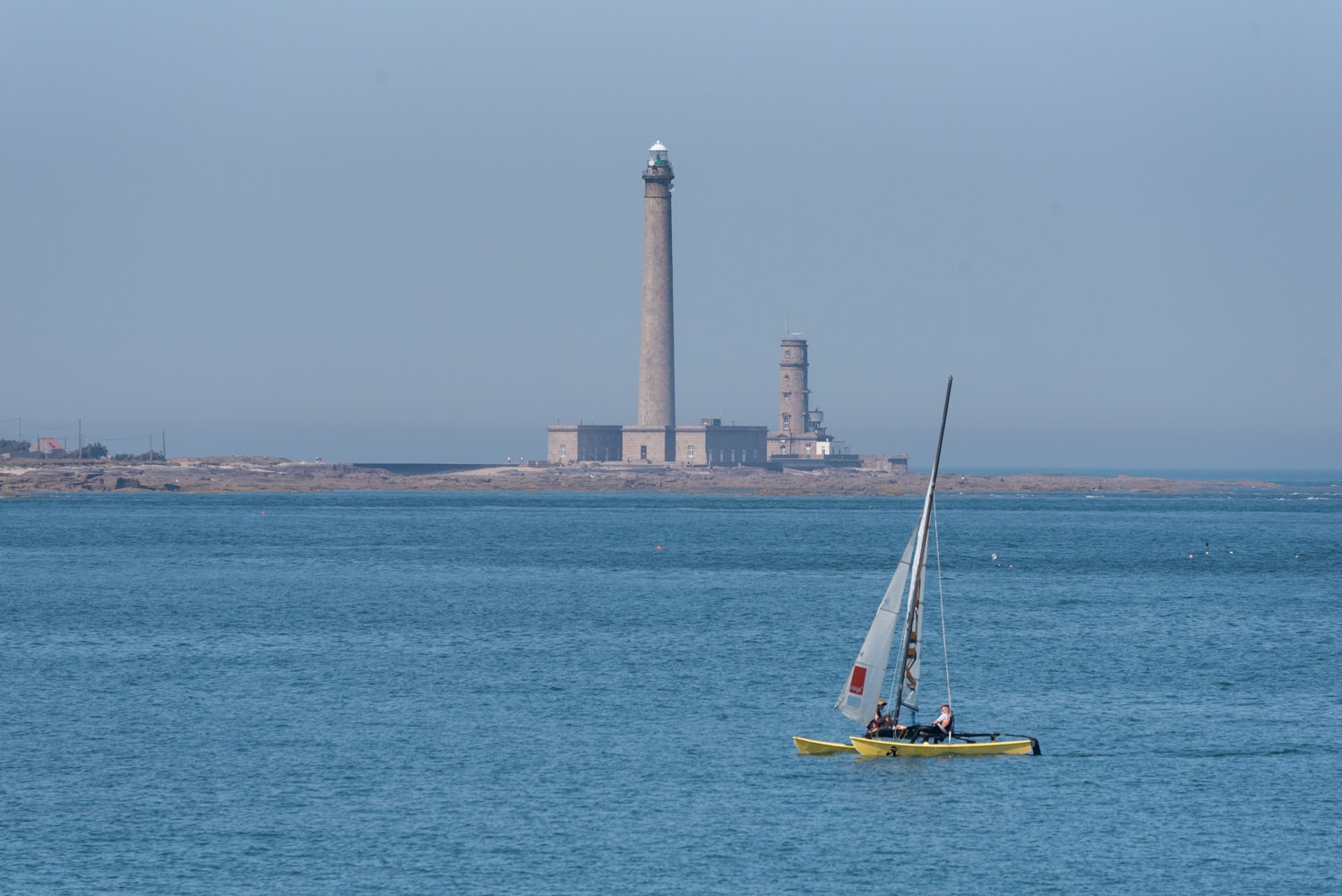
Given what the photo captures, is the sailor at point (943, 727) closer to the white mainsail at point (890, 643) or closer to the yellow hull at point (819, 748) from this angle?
the white mainsail at point (890, 643)

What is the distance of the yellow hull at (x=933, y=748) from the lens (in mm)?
44500

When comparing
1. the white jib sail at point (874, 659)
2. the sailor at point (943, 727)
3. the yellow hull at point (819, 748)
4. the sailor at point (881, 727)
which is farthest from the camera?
the white jib sail at point (874, 659)

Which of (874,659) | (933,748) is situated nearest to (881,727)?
(933,748)

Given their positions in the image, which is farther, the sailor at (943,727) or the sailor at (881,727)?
the sailor at (881,727)

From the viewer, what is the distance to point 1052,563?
114562mm

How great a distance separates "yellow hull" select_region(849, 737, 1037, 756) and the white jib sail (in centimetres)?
123

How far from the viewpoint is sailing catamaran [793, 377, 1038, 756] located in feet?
147

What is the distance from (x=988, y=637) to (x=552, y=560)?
47.7 metres

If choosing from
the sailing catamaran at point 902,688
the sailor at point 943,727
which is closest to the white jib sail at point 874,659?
the sailing catamaran at point 902,688

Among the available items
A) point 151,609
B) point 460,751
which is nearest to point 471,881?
point 460,751

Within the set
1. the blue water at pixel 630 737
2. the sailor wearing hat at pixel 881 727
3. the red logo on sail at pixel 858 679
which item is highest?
the red logo on sail at pixel 858 679

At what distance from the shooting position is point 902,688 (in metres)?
46.2

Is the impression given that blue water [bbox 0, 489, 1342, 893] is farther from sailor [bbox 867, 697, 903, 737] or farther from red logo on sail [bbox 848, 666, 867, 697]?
red logo on sail [bbox 848, 666, 867, 697]

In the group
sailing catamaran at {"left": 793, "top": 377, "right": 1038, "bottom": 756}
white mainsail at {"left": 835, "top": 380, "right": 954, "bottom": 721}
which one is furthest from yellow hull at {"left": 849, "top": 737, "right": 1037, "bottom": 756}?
white mainsail at {"left": 835, "top": 380, "right": 954, "bottom": 721}
